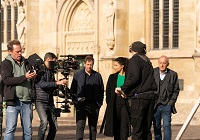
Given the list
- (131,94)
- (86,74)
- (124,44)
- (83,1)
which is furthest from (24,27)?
(131,94)

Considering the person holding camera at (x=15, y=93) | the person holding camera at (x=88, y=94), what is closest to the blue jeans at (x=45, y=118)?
the person holding camera at (x=88, y=94)

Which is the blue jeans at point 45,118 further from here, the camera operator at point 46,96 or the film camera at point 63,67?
the film camera at point 63,67

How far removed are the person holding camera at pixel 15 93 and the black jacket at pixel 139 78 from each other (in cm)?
187

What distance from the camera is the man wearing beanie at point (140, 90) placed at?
1634cm

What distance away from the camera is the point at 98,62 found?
36312 millimetres

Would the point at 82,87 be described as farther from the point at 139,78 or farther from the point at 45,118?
the point at 139,78

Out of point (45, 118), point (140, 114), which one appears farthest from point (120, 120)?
point (140, 114)

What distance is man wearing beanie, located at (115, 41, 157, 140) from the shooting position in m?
16.3

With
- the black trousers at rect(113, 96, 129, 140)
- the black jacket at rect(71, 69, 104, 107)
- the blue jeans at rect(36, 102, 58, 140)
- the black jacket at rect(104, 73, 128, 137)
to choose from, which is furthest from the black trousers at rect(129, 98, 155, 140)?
the black jacket at rect(71, 69, 104, 107)

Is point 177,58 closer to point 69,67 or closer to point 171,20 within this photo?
point 171,20

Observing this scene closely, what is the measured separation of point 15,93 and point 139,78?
238 centimetres

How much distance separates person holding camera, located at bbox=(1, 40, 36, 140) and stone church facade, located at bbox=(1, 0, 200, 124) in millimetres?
16383

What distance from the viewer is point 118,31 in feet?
114

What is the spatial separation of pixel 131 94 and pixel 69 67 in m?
1.78
